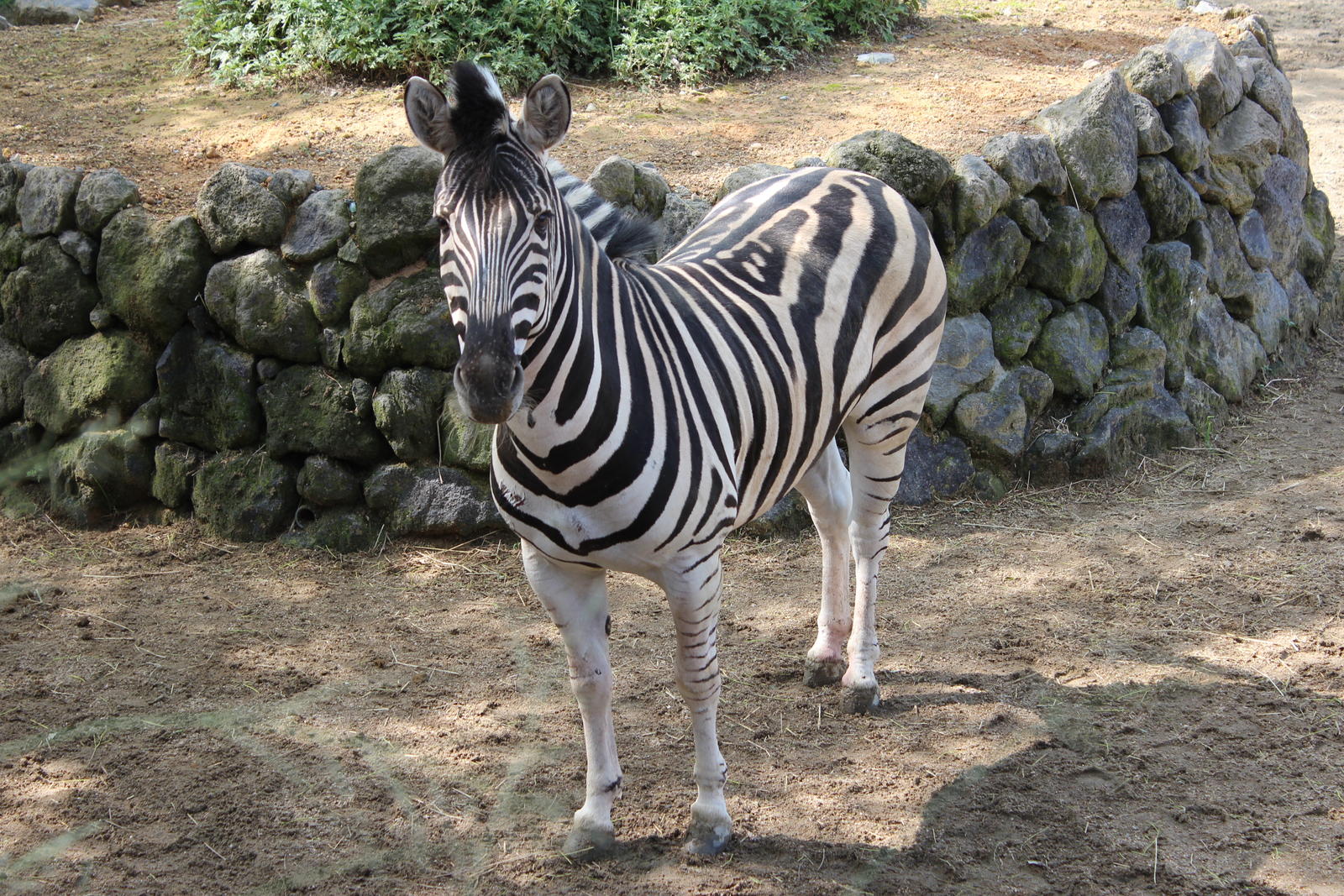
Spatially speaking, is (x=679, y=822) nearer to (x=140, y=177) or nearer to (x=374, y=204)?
(x=374, y=204)

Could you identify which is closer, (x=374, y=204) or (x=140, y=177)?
(x=374, y=204)

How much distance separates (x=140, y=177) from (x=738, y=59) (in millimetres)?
3939

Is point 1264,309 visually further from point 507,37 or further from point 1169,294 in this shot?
point 507,37

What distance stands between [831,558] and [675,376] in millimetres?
1522

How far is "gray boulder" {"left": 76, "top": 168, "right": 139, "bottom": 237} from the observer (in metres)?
5.58

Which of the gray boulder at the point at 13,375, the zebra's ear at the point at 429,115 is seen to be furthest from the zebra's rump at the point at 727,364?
the gray boulder at the point at 13,375

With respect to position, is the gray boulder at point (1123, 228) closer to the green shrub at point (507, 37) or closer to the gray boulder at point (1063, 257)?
the gray boulder at point (1063, 257)

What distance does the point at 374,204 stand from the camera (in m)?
5.28

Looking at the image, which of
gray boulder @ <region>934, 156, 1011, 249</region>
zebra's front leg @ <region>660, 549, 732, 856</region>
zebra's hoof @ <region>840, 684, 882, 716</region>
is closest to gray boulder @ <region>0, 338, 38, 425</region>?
zebra's front leg @ <region>660, 549, 732, 856</region>

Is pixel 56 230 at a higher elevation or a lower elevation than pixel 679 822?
higher

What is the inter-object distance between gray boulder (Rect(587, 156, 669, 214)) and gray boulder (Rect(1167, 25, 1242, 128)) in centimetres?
311

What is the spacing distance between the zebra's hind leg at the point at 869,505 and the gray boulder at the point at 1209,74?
4.18m

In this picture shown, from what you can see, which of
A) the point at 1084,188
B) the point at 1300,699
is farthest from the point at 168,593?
the point at 1084,188

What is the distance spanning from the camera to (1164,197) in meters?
6.52
